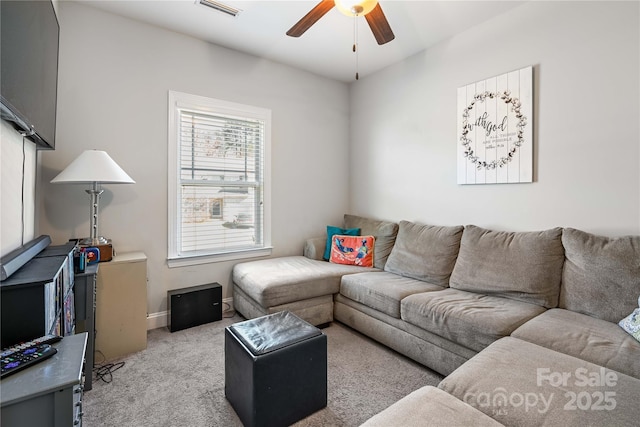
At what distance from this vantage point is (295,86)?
12.0 ft

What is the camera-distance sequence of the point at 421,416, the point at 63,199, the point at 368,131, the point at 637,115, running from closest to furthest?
the point at 421,416
the point at 637,115
the point at 63,199
the point at 368,131

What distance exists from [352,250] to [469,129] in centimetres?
165

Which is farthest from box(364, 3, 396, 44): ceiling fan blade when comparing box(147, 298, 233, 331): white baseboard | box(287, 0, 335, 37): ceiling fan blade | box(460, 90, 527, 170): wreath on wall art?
box(147, 298, 233, 331): white baseboard

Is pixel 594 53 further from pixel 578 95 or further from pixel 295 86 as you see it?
pixel 295 86

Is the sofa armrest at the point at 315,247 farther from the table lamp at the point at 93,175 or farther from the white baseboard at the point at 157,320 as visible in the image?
the table lamp at the point at 93,175

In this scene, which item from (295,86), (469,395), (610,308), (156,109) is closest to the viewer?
(469,395)

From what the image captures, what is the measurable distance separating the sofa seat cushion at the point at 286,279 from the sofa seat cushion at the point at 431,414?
1.59 meters

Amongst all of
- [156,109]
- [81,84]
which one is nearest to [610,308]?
[156,109]

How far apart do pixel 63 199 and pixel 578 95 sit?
4.00 metres

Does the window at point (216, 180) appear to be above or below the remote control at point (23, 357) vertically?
above

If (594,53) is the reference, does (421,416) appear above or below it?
below

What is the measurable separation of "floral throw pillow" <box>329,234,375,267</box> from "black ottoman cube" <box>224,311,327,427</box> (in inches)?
60.6

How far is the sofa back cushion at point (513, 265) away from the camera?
6.73 feet

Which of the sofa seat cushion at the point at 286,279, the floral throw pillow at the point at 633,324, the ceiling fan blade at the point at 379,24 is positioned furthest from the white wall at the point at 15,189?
the floral throw pillow at the point at 633,324
